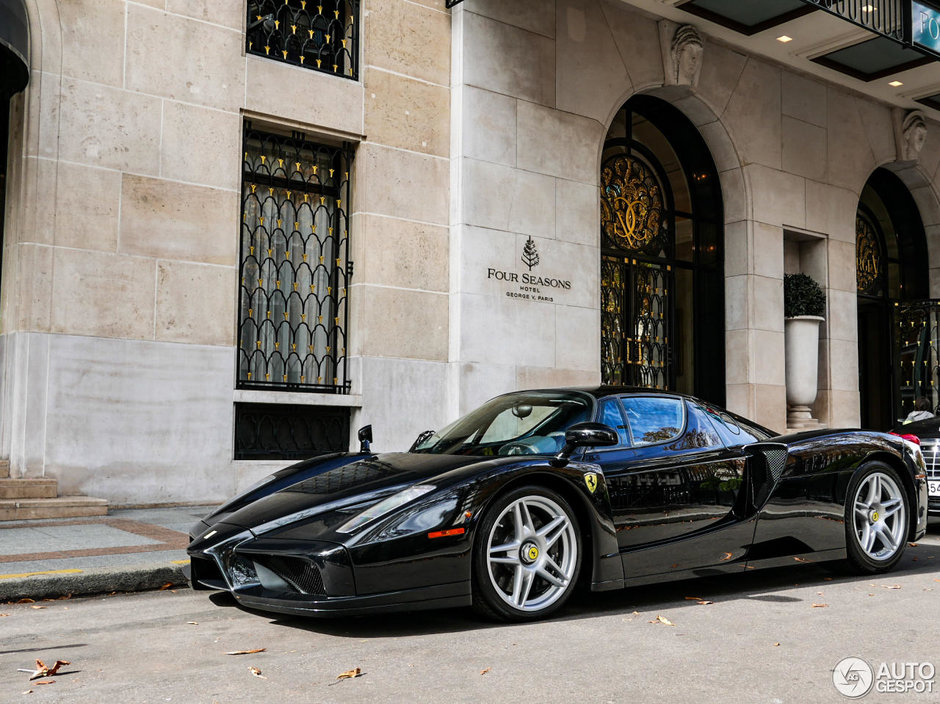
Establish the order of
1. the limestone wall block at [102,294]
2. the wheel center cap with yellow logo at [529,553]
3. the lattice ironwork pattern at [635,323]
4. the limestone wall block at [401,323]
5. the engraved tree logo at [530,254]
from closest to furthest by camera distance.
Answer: the wheel center cap with yellow logo at [529,553], the limestone wall block at [102,294], the limestone wall block at [401,323], the engraved tree logo at [530,254], the lattice ironwork pattern at [635,323]

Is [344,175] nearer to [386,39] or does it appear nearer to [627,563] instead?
[386,39]

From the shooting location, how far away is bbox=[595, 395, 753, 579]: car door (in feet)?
17.9

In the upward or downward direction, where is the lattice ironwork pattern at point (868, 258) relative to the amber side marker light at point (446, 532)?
upward

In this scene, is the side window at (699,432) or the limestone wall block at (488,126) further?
the limestone wall block at (488,126)

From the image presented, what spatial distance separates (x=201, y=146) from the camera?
1038 cm

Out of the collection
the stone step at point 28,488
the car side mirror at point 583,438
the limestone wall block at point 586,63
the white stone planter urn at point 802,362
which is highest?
the limestone wall block at point 586,63

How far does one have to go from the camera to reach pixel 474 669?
4023 millimetres

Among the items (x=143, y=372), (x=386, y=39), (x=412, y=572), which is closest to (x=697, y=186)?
(x=386, y=39)

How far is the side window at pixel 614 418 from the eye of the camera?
576cm

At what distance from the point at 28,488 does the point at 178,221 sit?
3.05 metres

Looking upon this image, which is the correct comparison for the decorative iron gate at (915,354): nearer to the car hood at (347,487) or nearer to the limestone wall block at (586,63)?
the limestone wall block at (586,63)

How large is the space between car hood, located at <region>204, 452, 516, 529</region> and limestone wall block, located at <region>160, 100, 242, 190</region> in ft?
18.5

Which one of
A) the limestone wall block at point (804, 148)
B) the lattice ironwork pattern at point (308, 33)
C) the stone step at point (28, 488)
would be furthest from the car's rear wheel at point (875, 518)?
the limestone wall block at point (804, 148)

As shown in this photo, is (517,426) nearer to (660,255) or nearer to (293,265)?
(293,265)
